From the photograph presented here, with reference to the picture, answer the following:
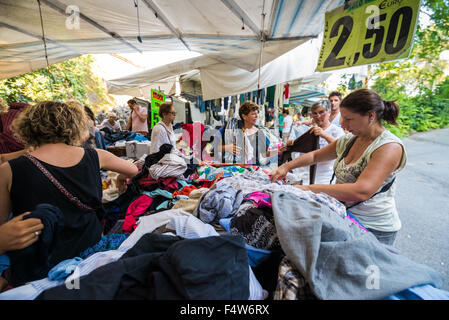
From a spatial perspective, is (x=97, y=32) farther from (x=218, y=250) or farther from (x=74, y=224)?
(x=218, y=250)

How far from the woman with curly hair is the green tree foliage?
795cm

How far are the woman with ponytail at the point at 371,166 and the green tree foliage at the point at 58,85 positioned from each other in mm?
9505

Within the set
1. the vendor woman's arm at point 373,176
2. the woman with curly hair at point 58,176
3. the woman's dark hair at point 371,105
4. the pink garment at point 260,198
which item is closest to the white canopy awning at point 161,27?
the woman's dark hair at point 371,105

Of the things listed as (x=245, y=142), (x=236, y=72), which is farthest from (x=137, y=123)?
(x=245, y=142)

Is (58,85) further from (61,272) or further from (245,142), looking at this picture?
(61,272)

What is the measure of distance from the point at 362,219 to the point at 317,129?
1.21 meters

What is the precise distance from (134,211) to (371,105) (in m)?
2.03

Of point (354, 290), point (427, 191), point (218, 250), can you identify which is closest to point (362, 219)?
point (354, 290)

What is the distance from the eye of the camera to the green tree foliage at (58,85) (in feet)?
21.7

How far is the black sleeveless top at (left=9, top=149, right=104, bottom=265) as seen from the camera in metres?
1.07

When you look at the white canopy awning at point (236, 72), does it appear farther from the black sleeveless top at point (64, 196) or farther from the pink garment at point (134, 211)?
the black sleeveless top at point (64, 196)

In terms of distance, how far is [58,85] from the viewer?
836cm

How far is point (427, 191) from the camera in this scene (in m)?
4.60

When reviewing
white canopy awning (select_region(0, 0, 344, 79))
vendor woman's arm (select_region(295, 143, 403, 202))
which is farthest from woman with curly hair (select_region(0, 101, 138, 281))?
white canopy awning (select_region(0, 0, 344, 79))
